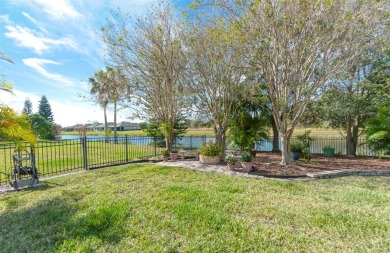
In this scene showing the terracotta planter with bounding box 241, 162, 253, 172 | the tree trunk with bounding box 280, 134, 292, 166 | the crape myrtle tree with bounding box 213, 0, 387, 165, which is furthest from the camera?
the tree trunk with bounding box 280, 134, 292, 166

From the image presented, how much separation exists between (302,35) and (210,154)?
5.21 m

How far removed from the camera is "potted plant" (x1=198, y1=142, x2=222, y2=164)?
27.3 feet

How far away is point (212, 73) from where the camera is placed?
335 inches

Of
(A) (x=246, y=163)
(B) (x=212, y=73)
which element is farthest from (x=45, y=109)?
(A) (x=246, y=163)

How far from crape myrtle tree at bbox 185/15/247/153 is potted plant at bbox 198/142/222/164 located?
72 centimetres

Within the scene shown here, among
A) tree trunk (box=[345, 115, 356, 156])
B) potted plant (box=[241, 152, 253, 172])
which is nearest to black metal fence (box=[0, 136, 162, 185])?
potted plant (box=[241, 152, 253, 172])

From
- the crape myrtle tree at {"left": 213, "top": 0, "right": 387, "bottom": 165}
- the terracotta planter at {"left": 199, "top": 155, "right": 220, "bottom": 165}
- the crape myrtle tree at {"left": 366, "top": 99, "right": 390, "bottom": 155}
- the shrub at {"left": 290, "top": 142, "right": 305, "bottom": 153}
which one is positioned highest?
the crape myrtle tree at {"left": 213, "top": 0, "right": 387, "bottom": 165}

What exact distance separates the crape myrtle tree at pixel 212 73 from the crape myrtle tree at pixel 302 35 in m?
1.03

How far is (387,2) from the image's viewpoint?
19.4 ft

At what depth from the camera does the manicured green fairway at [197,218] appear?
2523 millimetres

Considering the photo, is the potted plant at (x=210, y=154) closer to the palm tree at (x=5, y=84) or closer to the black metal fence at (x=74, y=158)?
the black metal fence at (x=74, y=158)

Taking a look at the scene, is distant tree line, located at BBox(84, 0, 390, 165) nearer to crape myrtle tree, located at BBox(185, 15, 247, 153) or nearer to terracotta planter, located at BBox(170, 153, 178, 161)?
crape myrtle tree, located at BBox(185, 15, 247, 153)

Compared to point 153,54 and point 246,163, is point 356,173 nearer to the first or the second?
point 246,163

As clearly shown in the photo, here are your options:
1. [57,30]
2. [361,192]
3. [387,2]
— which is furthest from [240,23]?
[57,30]
